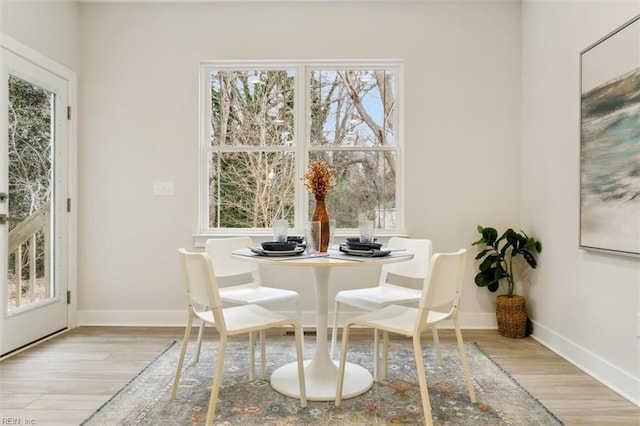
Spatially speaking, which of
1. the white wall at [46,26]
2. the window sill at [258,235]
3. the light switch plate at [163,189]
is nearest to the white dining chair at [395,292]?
the window sill at [258,235]

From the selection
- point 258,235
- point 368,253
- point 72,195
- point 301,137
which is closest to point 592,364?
point 368,253

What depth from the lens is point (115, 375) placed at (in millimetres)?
2328

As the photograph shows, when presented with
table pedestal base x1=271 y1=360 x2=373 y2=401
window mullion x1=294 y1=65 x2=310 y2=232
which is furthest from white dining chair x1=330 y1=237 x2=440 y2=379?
window mullion x1=294 y1=65 x2=310 y2=232

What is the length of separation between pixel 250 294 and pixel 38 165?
6.20 feet

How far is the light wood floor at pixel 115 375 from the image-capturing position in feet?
6.31

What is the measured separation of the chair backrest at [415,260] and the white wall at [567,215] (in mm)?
959

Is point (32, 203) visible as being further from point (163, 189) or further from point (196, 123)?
point (196, 123)

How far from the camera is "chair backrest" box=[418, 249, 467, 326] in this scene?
1707 mm

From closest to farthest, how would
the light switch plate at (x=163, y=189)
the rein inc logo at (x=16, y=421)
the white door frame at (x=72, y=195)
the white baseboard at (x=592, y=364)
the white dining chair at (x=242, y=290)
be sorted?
the rein inc logo at (x=16, y=421)
the white baseboard at (x=592, y=364)
the white dining chair at (x=242, y=290)
the white door frame at (x=72, y=195)
the light switch plate at (x=163, y=189)

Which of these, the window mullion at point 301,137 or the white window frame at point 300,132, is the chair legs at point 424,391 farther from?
the window mullion at point 301,137

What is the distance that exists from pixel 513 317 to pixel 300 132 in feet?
7.12

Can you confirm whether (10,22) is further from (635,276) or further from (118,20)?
(635,276)

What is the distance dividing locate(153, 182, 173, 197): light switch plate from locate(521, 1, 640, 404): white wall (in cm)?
284

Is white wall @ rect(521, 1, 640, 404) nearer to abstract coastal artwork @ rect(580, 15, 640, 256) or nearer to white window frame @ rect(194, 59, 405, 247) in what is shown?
abstract coastal artwork @ rect(580, 15, 640, 256)
